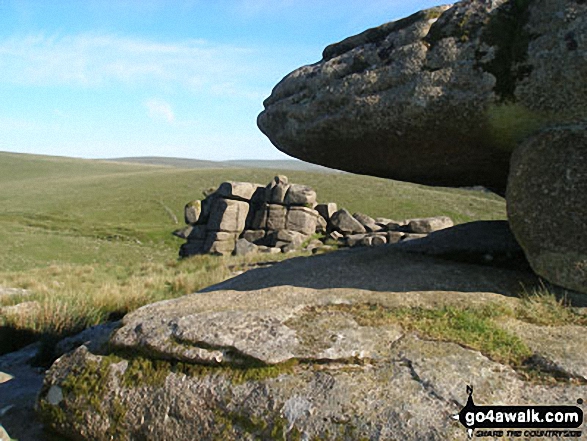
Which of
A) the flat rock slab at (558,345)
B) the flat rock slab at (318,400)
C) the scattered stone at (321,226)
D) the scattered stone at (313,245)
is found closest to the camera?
the flat rock slab at (318,400)

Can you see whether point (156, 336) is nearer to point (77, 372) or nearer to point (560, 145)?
point (77, 372)

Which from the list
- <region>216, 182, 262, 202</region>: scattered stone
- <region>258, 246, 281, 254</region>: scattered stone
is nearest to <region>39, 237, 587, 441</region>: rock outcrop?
<region>258, 246, 281, 254</region>: scattered stone

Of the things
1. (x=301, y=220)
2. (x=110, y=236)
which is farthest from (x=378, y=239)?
(x=110, y=236)

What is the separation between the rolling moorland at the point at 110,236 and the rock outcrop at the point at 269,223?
275 centimetres

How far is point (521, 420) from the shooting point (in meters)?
4.48

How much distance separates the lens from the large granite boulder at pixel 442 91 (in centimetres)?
655

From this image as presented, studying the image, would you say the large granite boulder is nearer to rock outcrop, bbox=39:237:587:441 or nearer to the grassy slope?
rock outcrop, bbox=39:237:587:441

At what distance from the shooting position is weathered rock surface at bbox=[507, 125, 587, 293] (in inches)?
247

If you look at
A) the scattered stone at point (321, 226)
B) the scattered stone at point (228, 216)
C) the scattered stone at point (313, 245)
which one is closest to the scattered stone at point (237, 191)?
the scattered stone at point (228, 216)

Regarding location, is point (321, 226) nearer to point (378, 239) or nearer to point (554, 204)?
point (378, 239)

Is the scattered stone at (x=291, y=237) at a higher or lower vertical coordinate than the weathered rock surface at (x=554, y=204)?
lower

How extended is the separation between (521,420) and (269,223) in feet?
97.6

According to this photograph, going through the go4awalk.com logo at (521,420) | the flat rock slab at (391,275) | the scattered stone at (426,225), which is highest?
the flat rock slab at (391,275)

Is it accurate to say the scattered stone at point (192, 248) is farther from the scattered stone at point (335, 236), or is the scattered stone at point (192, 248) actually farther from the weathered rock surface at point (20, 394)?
the weathered rock surface at point (20, 394)
